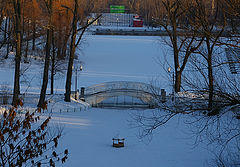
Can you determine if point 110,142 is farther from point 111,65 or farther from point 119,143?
point 111,65

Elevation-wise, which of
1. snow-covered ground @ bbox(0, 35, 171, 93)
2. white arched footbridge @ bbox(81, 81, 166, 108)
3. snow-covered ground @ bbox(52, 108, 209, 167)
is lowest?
snow-covered ground @ bbox(52, 108, 209, 167)

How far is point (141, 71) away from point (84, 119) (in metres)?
21.2

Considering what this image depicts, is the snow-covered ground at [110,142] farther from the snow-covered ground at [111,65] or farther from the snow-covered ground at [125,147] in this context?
the snow-covered ground at [111,65]

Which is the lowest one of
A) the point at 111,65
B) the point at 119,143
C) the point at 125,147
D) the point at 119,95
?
the point at 125,147

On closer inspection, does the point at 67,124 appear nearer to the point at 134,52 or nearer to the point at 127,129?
the point at 127,129

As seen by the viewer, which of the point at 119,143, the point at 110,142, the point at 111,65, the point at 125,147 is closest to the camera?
the point at 119,143

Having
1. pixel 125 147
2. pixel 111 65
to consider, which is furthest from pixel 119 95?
pixel 111 65

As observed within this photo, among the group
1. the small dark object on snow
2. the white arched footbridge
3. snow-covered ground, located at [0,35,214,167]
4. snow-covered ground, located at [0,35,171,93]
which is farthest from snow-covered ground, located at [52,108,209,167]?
snow-covered ground, located at [0,35,171,93]

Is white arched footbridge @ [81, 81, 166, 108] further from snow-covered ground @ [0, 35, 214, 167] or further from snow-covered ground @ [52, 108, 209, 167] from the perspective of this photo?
snow-covered ground @ [52, 108, 209, 167]

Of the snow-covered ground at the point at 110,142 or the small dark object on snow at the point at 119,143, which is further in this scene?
the small dark object on snow at the point at 119,143

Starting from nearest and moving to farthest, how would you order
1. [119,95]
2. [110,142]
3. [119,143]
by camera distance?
[119,143] < [110,142] < [119,95]

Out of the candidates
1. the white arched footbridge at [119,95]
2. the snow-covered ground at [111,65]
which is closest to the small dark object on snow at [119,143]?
the white arched footbridge at [119,95]

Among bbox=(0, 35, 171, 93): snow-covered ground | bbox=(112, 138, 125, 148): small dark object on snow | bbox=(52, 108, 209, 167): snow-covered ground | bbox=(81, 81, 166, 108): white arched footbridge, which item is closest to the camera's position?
bbox=(52, 108, 209, 167): snow-covered ground

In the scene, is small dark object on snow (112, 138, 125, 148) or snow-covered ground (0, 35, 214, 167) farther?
small dark object on snow (112, 138, 125, 148)
